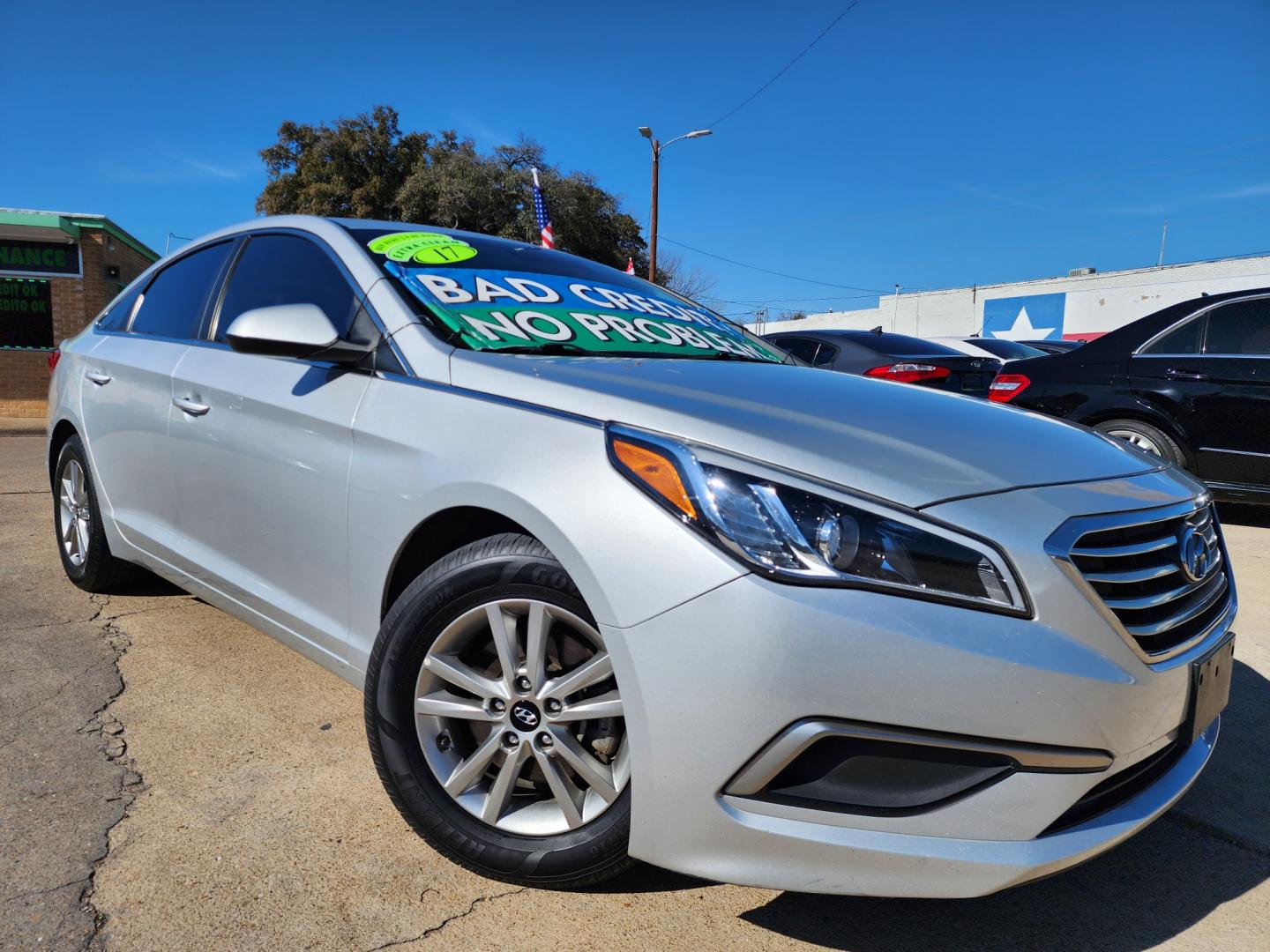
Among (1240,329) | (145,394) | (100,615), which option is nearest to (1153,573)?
(145,394)

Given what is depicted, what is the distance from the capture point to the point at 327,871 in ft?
6.31

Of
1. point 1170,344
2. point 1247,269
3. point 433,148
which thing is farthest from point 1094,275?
point 1170,344

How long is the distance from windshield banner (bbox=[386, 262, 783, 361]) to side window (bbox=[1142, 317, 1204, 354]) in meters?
4.02

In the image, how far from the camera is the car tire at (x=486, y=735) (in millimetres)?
1702

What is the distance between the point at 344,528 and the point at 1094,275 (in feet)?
116

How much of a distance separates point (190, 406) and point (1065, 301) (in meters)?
35.5

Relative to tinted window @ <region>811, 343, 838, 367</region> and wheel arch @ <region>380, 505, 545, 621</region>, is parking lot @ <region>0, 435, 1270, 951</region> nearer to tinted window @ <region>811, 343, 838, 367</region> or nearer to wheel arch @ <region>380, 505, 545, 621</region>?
wheel arch @ <region>380, 505, 545, 621</region>

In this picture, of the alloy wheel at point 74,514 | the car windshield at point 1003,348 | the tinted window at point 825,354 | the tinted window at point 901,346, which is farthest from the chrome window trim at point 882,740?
the car windshield at point 1003,348

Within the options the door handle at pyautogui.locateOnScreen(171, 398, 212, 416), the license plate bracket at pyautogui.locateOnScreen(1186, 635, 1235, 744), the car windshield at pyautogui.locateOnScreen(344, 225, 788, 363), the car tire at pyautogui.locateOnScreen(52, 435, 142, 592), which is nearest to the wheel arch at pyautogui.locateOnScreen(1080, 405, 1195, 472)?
the car windshield at pyautogui.locateOnScreen(344, 225, 788, 363)

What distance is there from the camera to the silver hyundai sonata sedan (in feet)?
4.77

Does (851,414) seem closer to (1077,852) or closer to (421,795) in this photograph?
(1077,852)

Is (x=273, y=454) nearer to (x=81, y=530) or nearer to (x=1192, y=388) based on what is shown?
(x=81, y=530)

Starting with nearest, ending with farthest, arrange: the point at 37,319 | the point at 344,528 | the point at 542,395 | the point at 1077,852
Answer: the point at 1077,852
the point at 542,395
the point at 344,528
the point at 37,319

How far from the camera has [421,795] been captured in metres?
1.87
